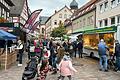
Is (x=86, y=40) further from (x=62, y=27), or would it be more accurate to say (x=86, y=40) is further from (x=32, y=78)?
(x=62, y=27)

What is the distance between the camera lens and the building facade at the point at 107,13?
110 ft

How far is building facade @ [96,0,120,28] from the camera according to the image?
110ft

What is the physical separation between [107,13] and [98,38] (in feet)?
46.0

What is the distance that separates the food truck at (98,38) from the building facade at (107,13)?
19.5 feet

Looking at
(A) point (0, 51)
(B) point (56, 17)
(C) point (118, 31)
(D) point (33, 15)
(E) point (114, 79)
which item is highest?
(B) point (56, 17)

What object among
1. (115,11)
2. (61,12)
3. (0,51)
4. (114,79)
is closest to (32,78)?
(114,79)

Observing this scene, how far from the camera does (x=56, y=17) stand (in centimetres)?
11225

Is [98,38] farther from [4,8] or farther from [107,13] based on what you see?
[4,8]

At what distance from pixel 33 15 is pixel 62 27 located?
5412cm

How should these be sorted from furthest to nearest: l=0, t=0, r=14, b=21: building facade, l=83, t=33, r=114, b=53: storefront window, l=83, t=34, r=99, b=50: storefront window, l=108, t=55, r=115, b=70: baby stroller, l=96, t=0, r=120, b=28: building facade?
l=0, t=0, r=14, b=21: building facade < l=96, t=0, r=120, b=28: building facade < l=83, t=34, r=99, b=50: storefront window < l=83, t=33, r=114, b=53: storefront window < l=108, t=55, r=115, b=70: baby stroller

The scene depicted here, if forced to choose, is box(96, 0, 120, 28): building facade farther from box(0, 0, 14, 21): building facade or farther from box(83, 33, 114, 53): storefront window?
box(0, 0, 14, 21): building facade

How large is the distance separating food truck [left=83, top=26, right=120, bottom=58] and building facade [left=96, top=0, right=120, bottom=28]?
5932mm

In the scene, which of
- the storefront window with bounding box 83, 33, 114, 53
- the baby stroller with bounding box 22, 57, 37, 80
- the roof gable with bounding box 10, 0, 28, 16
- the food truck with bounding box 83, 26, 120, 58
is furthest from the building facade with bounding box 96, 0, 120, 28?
the baby stroller with bounding box 22, 57, 37, 80

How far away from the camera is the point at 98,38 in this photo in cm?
2358
